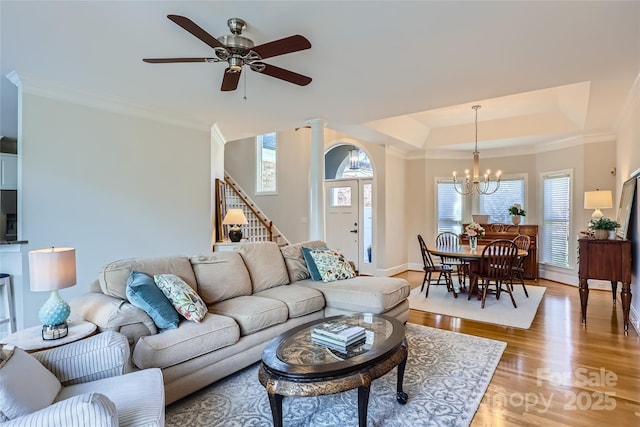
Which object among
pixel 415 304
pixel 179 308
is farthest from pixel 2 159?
pixel 415 304

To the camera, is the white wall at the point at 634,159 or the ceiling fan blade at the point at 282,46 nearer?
the ceiling fan blade at the point at 282,46

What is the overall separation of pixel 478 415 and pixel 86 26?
3.72 metres

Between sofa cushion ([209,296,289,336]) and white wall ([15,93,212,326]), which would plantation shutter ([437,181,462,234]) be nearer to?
white wall ([15,93,212,326])

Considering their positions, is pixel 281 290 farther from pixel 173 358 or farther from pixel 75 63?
pixel 75 63

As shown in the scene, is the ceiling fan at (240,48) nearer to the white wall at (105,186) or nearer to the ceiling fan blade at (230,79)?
the ceiling fan blade at (230,79)

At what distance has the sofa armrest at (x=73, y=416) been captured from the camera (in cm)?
118

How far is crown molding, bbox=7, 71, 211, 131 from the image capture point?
10.7 ft

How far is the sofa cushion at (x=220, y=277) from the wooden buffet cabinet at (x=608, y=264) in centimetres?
380

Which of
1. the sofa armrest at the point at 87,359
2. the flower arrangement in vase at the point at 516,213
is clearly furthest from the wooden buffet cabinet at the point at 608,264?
the sofa armrest at the point at 87,359

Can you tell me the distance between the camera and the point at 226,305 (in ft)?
9.55

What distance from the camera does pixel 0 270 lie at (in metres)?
3.21

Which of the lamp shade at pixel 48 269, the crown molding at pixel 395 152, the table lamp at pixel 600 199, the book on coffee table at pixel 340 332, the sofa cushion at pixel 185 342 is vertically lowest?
the sofa cushion at pixel 185 342

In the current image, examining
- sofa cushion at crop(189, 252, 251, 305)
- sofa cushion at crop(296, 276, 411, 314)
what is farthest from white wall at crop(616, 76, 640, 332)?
sofa cushion at crop(189, 252, 251, 305)

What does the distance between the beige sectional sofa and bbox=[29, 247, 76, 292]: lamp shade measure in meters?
0.37
